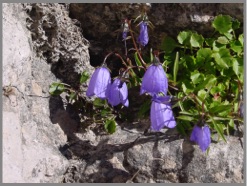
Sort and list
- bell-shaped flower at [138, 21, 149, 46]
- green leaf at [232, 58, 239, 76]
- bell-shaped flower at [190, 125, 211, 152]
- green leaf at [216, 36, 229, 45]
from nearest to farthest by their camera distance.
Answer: bell-shaped flower at [190, 125, 211, 152] < bell-shaped flower at [138, 21, 149, 46] < green leaf at [232, 58, 239, 76] < green leaf at [216, 36, 229, 45]

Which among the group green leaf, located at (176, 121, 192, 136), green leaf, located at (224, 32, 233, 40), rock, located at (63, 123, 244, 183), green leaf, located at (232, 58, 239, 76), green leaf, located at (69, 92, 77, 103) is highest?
green leaf, located at (224, 32, 233, 40)

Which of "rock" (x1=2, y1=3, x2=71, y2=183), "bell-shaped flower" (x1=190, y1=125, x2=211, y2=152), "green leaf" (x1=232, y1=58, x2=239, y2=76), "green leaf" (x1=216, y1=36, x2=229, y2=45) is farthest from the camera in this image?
"green leaf" (x1=216, y1=36, x2=229, y2=45)

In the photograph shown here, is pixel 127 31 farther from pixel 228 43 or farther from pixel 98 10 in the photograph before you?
pixel 228 43

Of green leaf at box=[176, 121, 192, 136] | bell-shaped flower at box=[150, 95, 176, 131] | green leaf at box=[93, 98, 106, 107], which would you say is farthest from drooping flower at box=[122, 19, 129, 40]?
green leaf at box=[176, 121, 192, 136]

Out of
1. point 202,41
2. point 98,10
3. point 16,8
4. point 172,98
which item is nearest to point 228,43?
point 202,41

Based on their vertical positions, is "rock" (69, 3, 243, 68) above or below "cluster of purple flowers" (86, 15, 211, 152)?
above

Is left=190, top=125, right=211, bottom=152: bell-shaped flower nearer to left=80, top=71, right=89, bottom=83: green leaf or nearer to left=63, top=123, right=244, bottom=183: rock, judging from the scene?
left=63, top=123, right=244, bottom=183: rock

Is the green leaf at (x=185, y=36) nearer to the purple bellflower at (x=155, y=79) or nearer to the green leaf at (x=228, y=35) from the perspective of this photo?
the green leaf at (x=228, y=35)
